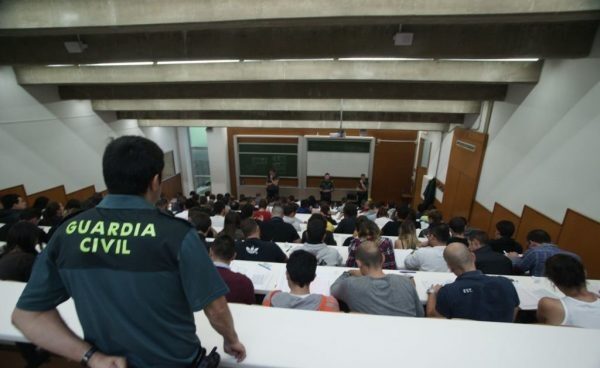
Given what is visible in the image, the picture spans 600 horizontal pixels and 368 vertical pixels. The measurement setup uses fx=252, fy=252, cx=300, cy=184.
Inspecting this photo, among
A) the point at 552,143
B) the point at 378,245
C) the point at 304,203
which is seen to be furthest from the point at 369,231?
the point at 304,203

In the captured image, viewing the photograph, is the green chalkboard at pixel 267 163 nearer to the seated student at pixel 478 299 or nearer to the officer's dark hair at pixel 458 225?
the officer's dark hair at pixel 458 225

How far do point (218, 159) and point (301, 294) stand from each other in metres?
8.85

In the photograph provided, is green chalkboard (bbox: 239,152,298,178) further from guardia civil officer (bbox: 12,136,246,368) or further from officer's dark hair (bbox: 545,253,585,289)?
guardia civil officer (bbox: 12,136,246,368)

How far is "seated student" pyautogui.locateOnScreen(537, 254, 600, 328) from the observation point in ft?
5.38

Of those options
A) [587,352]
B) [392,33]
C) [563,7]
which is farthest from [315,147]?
[587,352]

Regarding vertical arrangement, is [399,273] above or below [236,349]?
below

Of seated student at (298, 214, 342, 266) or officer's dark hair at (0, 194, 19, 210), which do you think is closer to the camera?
seated student at (298, 214, 342, 266)

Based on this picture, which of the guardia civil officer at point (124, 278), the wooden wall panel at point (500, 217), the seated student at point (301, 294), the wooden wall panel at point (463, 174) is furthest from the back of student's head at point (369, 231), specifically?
the wooden wall panel at point (463, 174)

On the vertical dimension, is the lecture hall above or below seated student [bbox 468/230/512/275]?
above

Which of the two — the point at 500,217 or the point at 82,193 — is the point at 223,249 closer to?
the point at 500,217

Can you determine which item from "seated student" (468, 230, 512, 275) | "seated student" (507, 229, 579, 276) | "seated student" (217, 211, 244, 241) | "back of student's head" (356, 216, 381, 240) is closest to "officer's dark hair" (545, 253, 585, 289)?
"seated student" (468, 230, 512, 275)

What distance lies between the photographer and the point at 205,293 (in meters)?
0.85

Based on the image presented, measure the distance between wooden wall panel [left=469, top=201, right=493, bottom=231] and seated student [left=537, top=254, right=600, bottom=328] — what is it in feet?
11.8

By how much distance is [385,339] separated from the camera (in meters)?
1.22
